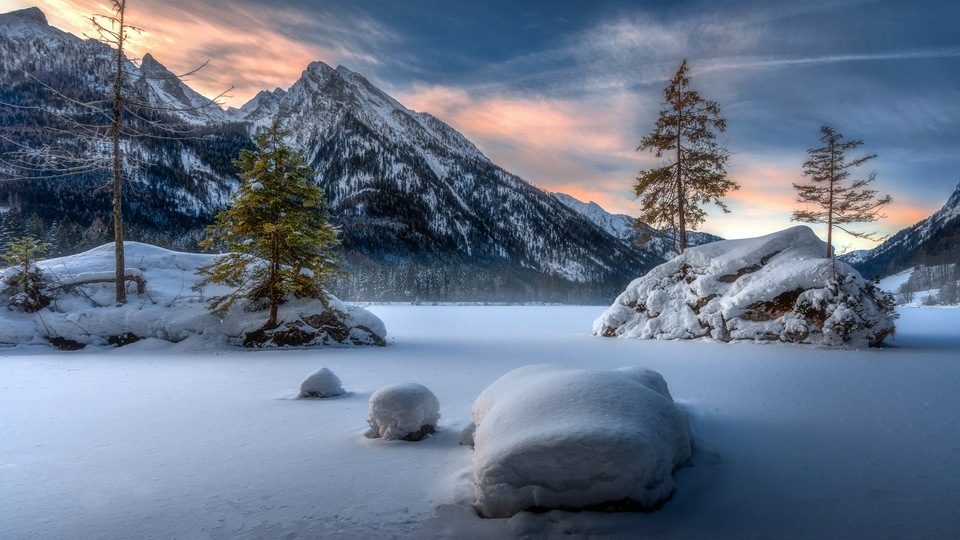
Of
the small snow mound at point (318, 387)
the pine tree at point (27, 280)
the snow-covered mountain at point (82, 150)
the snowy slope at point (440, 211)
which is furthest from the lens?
the snowy slope at point (440, 211)

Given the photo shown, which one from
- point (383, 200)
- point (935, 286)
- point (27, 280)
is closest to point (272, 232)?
point (27, 280)

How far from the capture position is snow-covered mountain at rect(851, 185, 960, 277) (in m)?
117

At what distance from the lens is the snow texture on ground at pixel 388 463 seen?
236 centimetres

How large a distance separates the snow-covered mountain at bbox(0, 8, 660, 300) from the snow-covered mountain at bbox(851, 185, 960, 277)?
77362 mm

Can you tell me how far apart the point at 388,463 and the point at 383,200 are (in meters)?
157

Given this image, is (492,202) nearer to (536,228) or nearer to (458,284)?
(536,228)

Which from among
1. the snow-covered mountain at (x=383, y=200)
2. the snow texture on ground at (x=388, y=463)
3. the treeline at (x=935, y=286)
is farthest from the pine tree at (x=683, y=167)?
the treeline at (x=935, y=286)

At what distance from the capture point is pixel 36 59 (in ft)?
498

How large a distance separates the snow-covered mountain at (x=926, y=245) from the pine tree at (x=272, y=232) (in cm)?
12188

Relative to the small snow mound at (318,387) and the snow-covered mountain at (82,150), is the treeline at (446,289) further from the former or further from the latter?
the small snow mound at (318,387)

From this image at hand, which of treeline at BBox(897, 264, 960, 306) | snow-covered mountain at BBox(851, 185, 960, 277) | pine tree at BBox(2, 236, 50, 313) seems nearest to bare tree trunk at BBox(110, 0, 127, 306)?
pine tree at BBox(2, 236, 50, 313)

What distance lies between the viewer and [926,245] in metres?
139

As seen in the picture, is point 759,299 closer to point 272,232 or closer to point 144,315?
point 272,232

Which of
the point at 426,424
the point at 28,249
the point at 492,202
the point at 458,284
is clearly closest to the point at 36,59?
the point at 492,202
